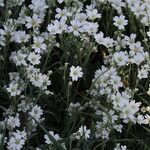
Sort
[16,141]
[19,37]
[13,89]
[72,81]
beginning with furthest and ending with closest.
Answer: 1. [72,81]
2. [19,37]
3. [13,89]
4. [16,141]

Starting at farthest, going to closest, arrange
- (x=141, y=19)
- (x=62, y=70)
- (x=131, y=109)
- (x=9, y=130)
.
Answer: (x=141, y=19) < (x=62, y=70) < (x=131, y=109) < (x=9, y=130)

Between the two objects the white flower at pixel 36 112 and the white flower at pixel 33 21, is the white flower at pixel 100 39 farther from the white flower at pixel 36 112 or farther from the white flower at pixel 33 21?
the white flower at pixel 36 112

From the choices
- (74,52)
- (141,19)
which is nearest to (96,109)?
(74,52)

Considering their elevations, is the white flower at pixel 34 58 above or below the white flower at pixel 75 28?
below

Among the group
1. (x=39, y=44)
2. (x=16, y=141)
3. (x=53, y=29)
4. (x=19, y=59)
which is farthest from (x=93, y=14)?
(x=16, y=141)

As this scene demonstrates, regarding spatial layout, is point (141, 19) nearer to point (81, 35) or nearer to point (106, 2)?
point (106, 2)

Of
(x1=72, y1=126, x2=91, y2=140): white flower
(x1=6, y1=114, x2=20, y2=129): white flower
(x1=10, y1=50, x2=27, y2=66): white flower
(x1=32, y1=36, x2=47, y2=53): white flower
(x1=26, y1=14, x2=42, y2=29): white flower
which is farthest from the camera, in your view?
(x1=26, y1=14, x2=42, y2=29): white flower

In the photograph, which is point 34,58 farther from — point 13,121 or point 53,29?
point 13,121

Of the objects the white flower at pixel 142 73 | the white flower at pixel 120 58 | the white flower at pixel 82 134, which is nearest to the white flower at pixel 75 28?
the white flower at pixel 120 58

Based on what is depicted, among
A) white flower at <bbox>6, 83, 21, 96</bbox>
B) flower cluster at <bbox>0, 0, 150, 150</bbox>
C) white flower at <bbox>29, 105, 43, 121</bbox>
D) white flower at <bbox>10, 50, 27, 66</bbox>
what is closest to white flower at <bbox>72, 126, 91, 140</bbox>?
flower cluster at <bbox>0, 0, 150, 150</bbox>

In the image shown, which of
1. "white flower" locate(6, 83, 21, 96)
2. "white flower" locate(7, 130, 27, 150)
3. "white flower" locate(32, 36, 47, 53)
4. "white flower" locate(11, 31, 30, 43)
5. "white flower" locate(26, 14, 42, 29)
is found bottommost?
"white flower" locate(7, 130, 27, 150)

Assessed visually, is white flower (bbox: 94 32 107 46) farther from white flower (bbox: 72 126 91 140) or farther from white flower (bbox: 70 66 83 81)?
white flower (bbox: 72 126 91 140)
